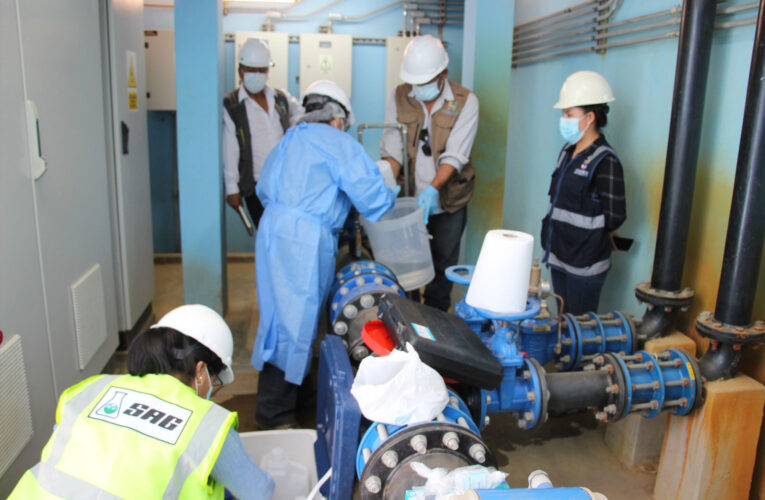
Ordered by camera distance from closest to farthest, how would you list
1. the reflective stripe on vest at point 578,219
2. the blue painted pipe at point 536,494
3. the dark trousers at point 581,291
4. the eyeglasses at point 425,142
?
the blue painted pipe at point 536,494, the reflective stripe on vest at point 578,219, the dark trousers at point 581,291, the eyeglasses at point 425,142

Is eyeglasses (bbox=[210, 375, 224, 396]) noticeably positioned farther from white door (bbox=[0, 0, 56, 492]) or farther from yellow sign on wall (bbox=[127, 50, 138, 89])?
yellow sign on wall (bbox=[127, 50, 138, 89])

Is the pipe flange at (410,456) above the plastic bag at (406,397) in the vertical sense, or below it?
below

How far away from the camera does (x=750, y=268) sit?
1.68 meters

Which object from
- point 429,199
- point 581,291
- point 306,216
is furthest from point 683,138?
point 306,216

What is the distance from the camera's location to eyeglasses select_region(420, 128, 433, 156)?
2.90m

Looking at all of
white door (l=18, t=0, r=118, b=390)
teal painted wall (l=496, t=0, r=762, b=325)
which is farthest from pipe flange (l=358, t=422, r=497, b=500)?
white door (l=18, t=0, r=118, b=390)

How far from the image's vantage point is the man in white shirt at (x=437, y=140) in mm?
2732

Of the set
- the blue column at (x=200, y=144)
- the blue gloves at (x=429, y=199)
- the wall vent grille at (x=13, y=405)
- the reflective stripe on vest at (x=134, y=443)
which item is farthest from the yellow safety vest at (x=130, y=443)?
the blue column at (x=200, y=144)

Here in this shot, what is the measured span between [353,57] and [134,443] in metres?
4.18

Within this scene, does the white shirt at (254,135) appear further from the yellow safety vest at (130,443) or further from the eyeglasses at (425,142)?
the yellow safety vest at (130,443)

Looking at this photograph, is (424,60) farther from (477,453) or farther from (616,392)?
(477,453)

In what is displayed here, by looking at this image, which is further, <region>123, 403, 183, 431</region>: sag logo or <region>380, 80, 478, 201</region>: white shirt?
<region>380, 80, 478, 201</region>: white shirt

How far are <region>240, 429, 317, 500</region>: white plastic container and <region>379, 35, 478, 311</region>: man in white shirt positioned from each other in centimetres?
127

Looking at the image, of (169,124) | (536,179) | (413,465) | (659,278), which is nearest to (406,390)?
(413,465)
